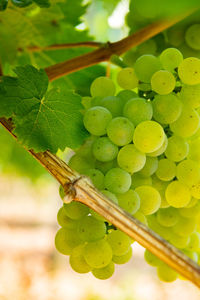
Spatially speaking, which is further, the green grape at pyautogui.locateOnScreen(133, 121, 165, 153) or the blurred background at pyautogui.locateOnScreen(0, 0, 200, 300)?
the blurred background at pyautogui.locateOnScreen(0, 0, 200, 300)

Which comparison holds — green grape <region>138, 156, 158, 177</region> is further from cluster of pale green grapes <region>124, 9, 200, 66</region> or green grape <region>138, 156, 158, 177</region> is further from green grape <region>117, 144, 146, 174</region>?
cluster of pale green grapes <region>124, 9, 200, 66</region>

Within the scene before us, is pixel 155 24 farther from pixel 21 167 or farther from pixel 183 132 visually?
pixel 21 167

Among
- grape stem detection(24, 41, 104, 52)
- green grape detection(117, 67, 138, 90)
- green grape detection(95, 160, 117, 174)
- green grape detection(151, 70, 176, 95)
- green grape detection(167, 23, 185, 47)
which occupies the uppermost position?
grape stem detection(24, 41, 104, 52)

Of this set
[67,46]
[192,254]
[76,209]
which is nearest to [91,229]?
[76,209]

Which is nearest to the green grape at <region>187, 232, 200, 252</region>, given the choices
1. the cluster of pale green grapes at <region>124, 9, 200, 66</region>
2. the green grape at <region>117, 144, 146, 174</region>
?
the green grape at <region>117, 144, 146, 174</region>

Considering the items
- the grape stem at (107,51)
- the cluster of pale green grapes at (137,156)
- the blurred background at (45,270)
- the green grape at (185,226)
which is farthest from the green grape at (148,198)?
the blurred background at (45,270)
